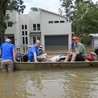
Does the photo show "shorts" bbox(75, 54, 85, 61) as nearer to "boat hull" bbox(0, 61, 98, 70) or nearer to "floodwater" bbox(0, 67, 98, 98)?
"boat hull" bbox(0, 61, 98, 70)

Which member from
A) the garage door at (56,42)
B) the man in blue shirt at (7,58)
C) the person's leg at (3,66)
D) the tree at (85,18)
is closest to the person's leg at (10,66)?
the man in blue shirt at (7,58)

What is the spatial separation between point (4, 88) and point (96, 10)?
53279mm

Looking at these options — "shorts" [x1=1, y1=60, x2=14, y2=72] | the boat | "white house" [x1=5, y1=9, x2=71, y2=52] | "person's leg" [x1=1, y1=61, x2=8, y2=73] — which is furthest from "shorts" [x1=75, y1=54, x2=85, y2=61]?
"white house" [x1=5, y1=9, x2=71, y2=52]

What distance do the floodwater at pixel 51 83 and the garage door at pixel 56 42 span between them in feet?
166

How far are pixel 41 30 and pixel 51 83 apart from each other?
178ft

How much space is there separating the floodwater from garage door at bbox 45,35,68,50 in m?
50.7

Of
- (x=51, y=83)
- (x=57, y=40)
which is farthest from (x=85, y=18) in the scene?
(x=51, y=83)

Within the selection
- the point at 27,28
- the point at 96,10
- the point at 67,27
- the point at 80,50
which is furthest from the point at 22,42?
the point at 80,50

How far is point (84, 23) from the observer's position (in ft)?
195

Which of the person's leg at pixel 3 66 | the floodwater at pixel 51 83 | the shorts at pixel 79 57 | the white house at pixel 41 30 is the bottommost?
the floodwater at pixel 51 83

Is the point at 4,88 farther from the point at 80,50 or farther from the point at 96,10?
the point at 96,10

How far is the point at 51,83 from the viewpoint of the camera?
9766mm

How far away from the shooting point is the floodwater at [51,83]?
824 centimetres

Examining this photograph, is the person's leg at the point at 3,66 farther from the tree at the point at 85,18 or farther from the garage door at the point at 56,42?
the garage door at the point at 56,42
